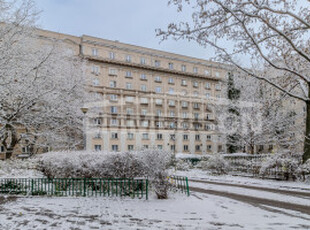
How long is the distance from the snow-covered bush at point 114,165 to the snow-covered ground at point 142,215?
101 centimetres

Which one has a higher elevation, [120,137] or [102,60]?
[102,60]

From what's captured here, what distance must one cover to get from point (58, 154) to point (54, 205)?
3.85 m

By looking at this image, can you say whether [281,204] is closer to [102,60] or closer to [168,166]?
[168,166]

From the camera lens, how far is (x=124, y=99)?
5028cm

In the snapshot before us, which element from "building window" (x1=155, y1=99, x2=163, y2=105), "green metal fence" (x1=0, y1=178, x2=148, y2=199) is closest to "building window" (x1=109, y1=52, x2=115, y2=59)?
"building window" (x1=155, y1=99, x2=163, y2=105)

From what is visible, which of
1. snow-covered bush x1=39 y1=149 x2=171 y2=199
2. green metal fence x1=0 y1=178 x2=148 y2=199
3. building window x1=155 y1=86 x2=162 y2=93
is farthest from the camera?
building window x1=155 y1=86 x2=162 y2=93

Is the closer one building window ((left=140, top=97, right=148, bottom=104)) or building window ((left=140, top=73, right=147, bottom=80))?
building window ((left=140, top=97, right=148, bottom=104))

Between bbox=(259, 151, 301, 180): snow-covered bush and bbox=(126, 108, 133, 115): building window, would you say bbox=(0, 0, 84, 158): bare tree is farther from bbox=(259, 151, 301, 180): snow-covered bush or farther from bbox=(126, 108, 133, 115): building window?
bbox=(126, 108, 133, 115): building window

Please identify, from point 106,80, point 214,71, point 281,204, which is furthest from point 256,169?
point 214,71

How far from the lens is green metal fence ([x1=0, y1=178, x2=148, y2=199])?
1099 cm

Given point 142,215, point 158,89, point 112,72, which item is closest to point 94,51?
point 112,72

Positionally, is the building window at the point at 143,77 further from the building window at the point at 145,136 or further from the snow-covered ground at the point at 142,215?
the snow-covered ground at the point at 142,215

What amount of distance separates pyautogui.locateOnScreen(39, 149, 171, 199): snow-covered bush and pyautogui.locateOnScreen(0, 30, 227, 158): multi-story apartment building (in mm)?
29709

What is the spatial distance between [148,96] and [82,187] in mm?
42670
